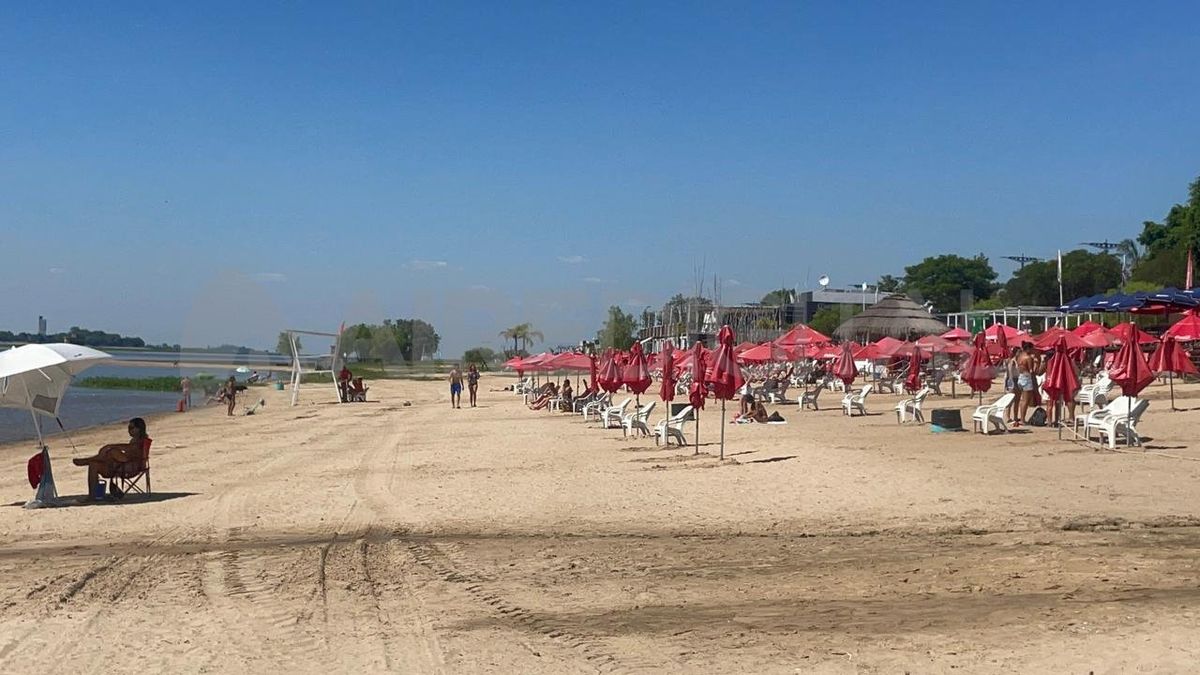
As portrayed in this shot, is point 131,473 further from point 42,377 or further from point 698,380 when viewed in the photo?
point 698,380

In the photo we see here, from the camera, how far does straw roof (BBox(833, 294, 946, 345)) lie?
41281 millimetres

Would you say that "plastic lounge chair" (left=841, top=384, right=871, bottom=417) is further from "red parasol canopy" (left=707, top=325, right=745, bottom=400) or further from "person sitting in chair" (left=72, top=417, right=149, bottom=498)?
"person sitting in chair" (left=72, top=417, right=149, bottom=498)

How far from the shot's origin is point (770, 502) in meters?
10.7

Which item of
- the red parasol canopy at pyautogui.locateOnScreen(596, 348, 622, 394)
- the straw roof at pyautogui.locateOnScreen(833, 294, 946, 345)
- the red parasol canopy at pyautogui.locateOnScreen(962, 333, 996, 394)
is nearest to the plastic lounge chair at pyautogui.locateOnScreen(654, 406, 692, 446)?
the red parasol canopy at pyautogui.locateOnScreen(596, 348, 622, 394)

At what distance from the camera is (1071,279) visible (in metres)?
71.0

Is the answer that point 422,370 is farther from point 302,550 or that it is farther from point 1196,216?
point 302,550

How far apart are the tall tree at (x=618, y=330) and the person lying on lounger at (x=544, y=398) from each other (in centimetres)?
5468

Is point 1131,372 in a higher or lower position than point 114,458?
higher

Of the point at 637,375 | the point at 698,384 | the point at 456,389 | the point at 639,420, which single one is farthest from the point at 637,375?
the point at 456,389

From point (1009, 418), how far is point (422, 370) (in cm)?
6544

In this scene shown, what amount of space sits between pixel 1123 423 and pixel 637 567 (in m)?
10.1

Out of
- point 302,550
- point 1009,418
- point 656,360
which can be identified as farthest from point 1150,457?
point 656,360

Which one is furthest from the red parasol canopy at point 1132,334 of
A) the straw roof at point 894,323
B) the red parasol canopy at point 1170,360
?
the straw roof at point 894,323

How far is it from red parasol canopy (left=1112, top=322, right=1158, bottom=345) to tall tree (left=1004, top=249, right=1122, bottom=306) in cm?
4435
